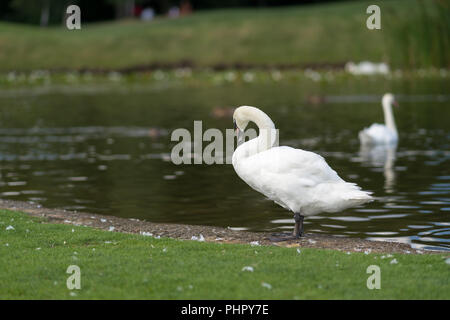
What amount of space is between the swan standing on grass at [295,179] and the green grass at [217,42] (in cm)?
5152

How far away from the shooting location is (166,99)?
45875 mm

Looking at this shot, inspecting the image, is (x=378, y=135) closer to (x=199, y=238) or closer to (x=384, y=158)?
(x=384, y=158)

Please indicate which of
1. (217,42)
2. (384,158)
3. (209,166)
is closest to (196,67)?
(217,42)

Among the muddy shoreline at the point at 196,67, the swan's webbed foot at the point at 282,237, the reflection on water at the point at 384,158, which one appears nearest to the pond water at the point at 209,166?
the reflection on water at the point at 384,158

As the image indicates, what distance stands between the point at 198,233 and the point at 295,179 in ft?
7.69

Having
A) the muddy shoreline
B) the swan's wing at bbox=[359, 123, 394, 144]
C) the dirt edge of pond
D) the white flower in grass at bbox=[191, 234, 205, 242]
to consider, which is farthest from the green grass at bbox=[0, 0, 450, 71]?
the white flower in grass at bbox=[191, 234, 205, 242]

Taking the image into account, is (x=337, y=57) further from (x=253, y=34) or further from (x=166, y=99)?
(x=166, y=99)

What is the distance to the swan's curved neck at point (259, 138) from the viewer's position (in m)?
13.2

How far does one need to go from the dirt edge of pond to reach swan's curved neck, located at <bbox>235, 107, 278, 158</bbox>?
149 cm

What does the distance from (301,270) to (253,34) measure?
61953mm

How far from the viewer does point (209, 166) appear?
23.8 m

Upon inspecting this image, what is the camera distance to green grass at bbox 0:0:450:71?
67438mm

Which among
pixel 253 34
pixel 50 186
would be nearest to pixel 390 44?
pixel 253 34

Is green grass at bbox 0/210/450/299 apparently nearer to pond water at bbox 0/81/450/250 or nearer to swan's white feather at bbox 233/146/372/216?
swan's white feather at bbox 233/146/372/216
